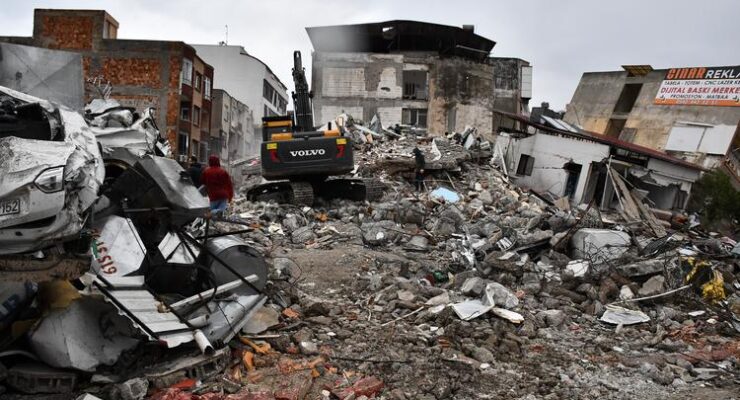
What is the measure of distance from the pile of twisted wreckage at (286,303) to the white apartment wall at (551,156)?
10.6 metres

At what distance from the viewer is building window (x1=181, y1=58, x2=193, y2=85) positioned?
28.2 meters

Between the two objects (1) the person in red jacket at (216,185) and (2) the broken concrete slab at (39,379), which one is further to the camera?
(1) the person in red jacket at (216,185)

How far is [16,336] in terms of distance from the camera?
4.41 metres

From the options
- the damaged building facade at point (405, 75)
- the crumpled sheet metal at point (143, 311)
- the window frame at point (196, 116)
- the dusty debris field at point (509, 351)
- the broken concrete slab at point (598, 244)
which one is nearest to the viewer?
the crumpled sheet metal at point (143, 311)

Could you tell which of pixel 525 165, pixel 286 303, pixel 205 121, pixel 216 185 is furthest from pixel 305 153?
pixel 205 121

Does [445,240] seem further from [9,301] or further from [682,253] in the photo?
[9,301]

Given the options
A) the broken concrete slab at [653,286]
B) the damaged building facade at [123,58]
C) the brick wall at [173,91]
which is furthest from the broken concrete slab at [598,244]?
the brick wall at [173,91]

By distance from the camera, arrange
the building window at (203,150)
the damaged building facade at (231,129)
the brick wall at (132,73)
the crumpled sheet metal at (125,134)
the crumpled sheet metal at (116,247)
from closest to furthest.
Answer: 1. the crumpled sheet metal at (116,247)
2. the crumpled sheet metal at (125,134)
3. the brick wall at (132,73)
4. the building window at (203,150)
5. the damaged building facade at (231,129)

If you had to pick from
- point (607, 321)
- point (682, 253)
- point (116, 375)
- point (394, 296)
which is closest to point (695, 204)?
point (682, 253)

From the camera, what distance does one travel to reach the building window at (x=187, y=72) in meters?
28.2

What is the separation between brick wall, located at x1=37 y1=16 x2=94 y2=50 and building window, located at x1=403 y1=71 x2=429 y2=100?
53.1 feet

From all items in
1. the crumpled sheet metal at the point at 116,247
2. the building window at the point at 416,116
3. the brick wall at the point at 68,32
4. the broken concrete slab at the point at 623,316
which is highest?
the brick wall at the point at 68,32

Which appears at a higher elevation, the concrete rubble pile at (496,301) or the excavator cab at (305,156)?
the excavator cab at (305,156)

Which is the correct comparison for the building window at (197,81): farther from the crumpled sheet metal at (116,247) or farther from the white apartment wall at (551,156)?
the crumpled sheet metal at (116,247)
